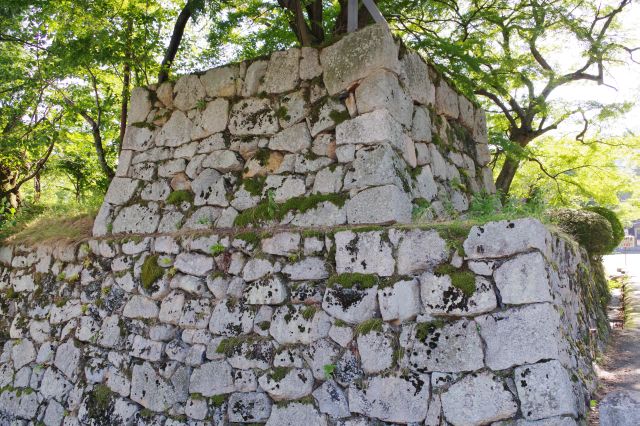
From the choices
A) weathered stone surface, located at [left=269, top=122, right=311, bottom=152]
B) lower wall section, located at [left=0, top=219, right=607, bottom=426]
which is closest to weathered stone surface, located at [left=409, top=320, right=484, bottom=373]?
lower wall section, located at [left=0, top=219, right=607, bottom=426]

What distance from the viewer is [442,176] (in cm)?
479

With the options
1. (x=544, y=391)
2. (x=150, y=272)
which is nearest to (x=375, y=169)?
(x=544, y=391)

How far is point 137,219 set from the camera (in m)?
4.99

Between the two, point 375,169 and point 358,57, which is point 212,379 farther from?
point 358,57

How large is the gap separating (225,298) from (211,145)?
163 centimetres

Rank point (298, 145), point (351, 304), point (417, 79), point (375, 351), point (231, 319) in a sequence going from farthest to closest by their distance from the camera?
1. point (417, 79)
2. point (298, 145)
3. point (231, 319)
4. point (351, 304)
5. point (375, 351)

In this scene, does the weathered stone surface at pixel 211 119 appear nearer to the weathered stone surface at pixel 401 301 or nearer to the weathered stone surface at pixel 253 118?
the weathered stone surface at pixel 253 118

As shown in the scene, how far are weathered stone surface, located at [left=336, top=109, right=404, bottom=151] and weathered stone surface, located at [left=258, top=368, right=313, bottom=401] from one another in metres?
1.87

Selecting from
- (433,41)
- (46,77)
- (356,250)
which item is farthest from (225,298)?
(46,77)

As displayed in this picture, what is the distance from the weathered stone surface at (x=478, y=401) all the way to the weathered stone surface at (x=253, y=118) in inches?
107

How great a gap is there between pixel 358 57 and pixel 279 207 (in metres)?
1.47

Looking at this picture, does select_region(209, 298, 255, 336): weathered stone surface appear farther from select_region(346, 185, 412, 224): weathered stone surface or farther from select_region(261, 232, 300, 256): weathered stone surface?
select_region(346, 185, 412, 224): weathered stone surface

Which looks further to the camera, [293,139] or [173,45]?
[173,45]

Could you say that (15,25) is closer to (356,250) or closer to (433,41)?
(433,41)
